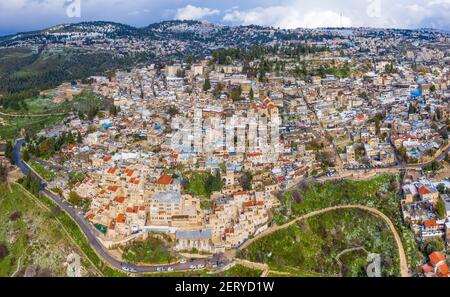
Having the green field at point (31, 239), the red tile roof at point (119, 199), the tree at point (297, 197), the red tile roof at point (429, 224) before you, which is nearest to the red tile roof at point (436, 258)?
the red tile roof at point (429, 224)

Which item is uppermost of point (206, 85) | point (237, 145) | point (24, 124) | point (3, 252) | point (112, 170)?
point (206, 85)

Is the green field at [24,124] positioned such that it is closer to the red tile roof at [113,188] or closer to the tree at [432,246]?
the red tile roof at [113,188]

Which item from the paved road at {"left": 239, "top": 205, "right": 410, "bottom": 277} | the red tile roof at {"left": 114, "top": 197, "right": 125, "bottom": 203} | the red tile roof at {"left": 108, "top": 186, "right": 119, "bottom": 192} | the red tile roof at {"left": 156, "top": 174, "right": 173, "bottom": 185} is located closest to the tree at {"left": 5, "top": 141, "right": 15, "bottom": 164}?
the red tile roof at {"left": 108, "top": 186, "right": 119, "bottom": 192}

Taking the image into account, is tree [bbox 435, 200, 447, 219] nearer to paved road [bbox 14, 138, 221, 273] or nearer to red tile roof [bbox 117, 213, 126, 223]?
paved road [bbox 14, 138, 221, 273]

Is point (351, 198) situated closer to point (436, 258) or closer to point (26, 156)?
point (436, 258)

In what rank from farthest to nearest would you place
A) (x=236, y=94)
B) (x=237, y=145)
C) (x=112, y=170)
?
(x=236, y=94) < (x=237, y=145) < (x=112, y=170)

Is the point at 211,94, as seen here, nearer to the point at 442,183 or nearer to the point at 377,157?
the point at 377,157

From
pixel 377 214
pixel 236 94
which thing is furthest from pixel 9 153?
pixel 377 214
